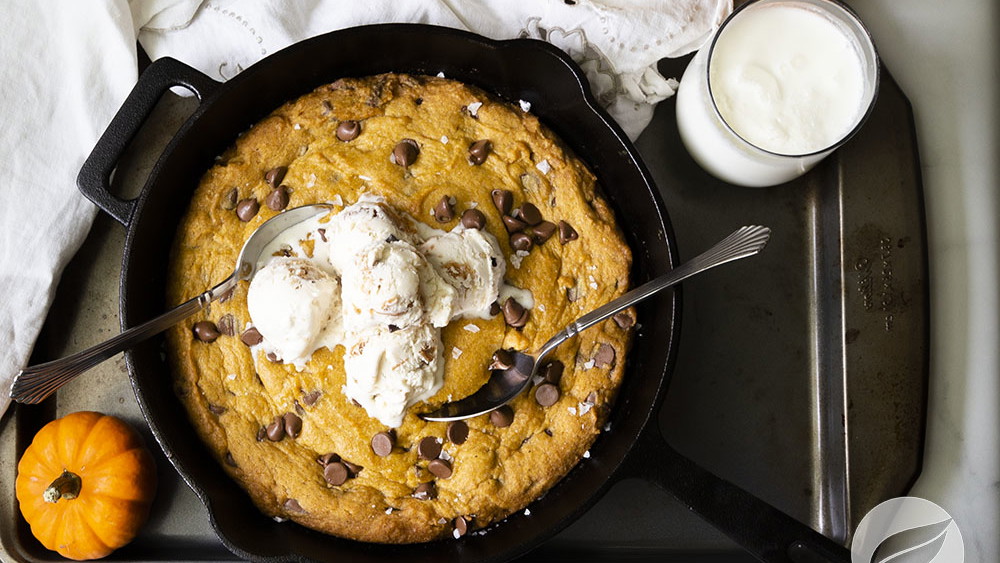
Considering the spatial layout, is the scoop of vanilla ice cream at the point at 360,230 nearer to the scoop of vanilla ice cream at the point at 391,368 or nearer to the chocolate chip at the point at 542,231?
the scoop of vanilla ice cream at the point at 391,368

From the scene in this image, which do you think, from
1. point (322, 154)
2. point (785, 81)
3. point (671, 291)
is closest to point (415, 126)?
point (322, 154)

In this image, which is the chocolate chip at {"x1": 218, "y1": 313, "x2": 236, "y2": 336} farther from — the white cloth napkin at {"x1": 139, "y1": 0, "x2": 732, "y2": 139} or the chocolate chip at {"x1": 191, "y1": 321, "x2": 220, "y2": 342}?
the white cloth napkin at {"x1": 139, "y1": 0, "x2": 732, "y2": 139}

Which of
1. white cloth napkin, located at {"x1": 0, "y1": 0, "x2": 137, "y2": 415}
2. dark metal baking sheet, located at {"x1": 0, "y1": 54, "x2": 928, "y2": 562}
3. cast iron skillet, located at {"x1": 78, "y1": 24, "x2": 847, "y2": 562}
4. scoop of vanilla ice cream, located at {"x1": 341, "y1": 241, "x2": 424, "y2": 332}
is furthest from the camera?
dark metal baking sheet, located at {"x1": 0, "y1": 54, "x2": 928, "y2": 562}

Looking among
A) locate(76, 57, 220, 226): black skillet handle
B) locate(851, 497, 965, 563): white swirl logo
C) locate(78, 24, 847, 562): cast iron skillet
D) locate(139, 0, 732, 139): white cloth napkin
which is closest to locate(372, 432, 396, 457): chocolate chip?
locate(78, 24, 847, 562): cast iron skillet

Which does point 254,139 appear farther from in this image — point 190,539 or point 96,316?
point 190,539

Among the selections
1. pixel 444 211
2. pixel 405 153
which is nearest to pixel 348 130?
pixel 405 153

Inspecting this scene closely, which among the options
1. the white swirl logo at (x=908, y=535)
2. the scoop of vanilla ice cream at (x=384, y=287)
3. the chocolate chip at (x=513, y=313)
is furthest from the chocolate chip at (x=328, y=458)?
the white swirl logo at (x=908, y=535)
